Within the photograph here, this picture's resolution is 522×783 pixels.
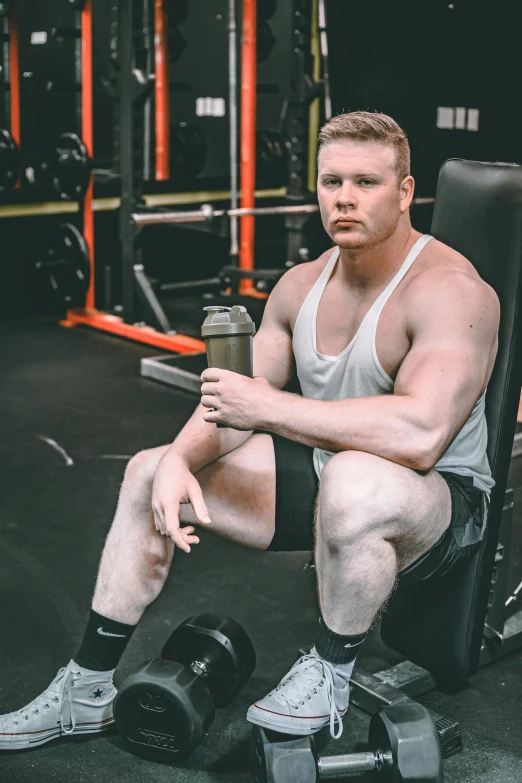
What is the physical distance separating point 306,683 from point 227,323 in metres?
0.54

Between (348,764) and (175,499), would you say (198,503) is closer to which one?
(175,499)

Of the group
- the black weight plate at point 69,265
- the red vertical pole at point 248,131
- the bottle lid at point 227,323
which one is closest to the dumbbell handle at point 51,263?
the black weight plate at point 69,265

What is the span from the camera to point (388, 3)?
5.15 metres

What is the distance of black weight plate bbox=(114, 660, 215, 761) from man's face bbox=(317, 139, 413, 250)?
747mm

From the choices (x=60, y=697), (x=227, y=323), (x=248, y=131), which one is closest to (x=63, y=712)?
(x=60, y=697)

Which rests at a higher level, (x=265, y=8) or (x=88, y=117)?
(x=265, y=8)

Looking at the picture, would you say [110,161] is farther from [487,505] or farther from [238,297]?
[487,505]

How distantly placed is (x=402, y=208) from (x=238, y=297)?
11.7 ft

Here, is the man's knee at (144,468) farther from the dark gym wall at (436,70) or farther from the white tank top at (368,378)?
the dark gym wall at (436,70)

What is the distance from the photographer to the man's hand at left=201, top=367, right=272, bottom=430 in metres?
1.51

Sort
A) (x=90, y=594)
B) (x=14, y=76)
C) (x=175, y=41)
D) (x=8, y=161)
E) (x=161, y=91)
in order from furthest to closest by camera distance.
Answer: (x=175, y=41)
(x=161, y=91)
(x=14, y=76)
(x=8, y=161)
(x=90, y=594)

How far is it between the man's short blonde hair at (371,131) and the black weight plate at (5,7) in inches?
141

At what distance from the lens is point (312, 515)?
1.66 metres

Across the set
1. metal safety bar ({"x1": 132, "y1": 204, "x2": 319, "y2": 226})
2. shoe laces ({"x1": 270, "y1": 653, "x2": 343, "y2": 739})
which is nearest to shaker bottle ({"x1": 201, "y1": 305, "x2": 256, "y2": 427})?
shoe laces ({"x1": 270, "y1": 653, "x2": 343, "y2": 739})
